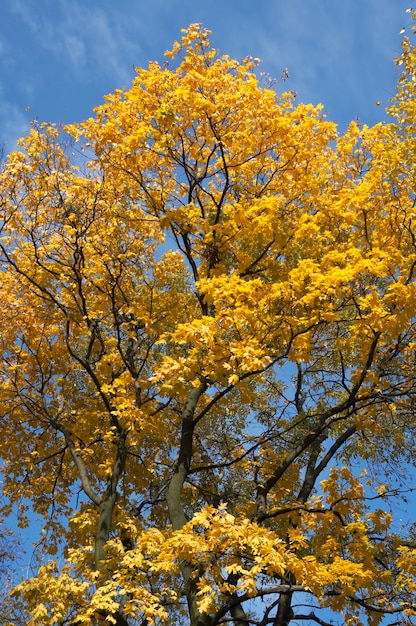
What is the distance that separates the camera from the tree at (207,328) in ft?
28.6

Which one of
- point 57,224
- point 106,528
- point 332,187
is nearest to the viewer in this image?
point 106,528

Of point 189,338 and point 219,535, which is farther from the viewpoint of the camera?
point 189,338

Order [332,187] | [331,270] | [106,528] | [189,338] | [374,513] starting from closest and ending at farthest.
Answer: [189,338]
[331,270]
[106,528]
[374,513]
[332,187]

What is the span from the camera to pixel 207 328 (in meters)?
8.02

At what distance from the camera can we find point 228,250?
37.9 ft

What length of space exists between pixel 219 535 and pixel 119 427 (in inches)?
159

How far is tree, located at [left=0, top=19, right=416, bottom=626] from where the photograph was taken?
8.72 meters

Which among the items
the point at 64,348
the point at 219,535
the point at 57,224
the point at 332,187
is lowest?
the point at 219,535

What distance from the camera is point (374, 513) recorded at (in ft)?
34.4

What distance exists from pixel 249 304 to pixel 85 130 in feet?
18.0

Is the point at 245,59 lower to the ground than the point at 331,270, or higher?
higher

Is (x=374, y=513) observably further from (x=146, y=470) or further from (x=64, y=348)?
(x=64, y=348)

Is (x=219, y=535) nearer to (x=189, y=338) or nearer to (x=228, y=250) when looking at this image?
(x=189, y=338)

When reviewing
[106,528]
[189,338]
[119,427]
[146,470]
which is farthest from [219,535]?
[146,470]
